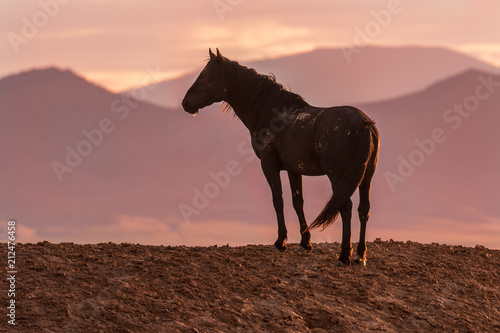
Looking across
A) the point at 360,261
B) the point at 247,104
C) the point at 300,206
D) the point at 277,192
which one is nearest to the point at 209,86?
the point at 247,104

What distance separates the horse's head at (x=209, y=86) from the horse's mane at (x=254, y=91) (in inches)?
5.7

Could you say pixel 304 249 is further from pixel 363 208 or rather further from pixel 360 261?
pixel 363 208

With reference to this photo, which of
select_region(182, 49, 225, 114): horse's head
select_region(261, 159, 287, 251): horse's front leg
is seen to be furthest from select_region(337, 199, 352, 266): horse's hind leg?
select_region(182, 49, 225, 114): horse's head

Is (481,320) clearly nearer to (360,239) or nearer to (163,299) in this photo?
(360,239)

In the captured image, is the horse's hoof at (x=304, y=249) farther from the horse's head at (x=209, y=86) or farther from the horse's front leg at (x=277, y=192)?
the horse's head at (x=209, y=86)

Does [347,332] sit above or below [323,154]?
below

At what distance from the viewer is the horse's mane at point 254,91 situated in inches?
518

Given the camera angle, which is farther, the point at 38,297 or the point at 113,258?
the point at 113,258

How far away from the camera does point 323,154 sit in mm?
11750

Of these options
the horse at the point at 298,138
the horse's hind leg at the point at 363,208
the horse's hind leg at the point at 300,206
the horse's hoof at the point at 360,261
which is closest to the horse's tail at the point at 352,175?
the horse at the point at 298,138

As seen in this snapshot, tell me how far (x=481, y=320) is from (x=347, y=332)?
2796 millimetres

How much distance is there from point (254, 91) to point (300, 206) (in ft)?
7.85

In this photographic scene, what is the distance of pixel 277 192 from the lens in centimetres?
1295

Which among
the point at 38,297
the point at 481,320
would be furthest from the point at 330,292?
the point at 38,297
